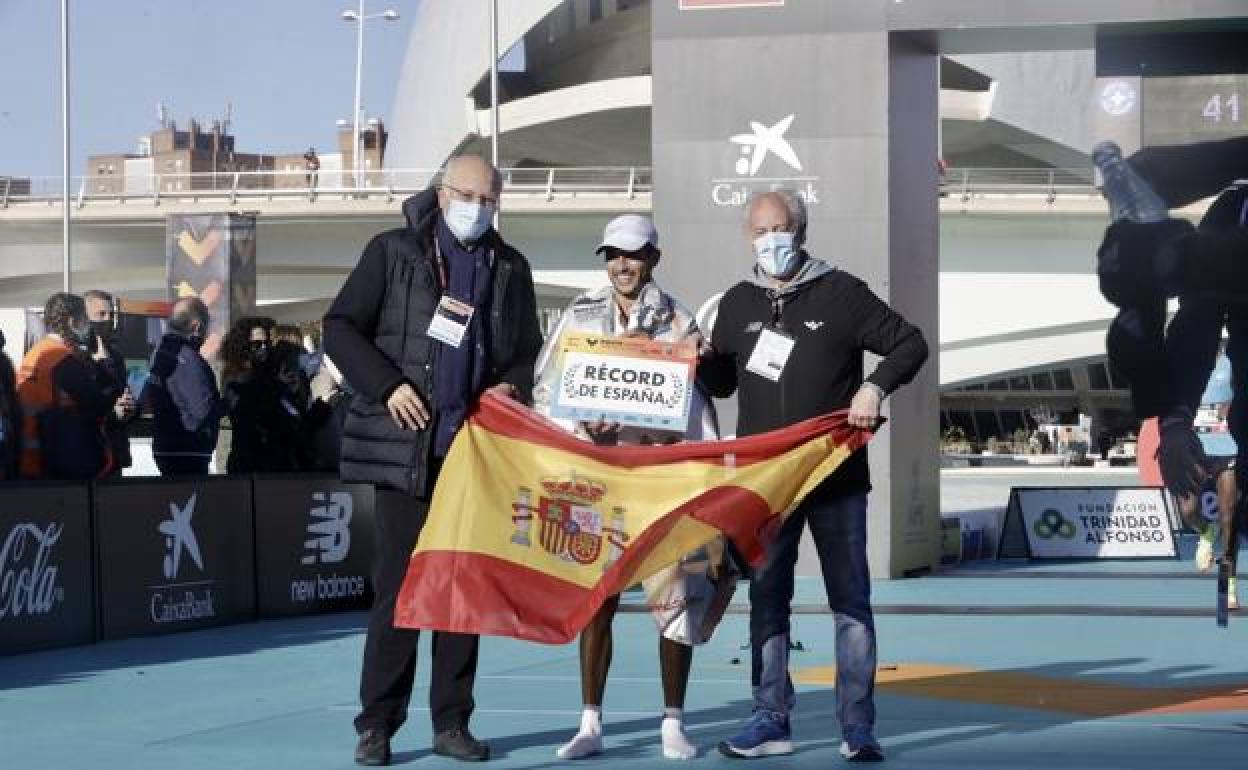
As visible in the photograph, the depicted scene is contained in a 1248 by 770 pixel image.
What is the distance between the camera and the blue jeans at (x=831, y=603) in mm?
8336

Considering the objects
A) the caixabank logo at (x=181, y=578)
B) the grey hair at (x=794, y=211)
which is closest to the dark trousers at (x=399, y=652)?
the grey hair at (x=794, y=211)

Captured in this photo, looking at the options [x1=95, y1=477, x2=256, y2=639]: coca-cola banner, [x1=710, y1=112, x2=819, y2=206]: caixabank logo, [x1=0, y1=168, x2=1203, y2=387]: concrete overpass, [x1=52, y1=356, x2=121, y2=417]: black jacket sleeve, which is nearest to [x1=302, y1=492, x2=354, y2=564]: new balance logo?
[x1=95, y1=477, x2=256, y2=639]: coca-cola banner

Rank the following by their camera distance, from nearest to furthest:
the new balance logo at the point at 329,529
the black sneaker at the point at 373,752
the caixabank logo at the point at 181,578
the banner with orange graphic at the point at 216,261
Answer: the black sneaker at the point at 373,752 → the caixabank logo at the point at 181,578 → the new balance logo at the point at 329,529 → the banner with orange graphic at the point at 216,261

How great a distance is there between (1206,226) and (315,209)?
46698 mm

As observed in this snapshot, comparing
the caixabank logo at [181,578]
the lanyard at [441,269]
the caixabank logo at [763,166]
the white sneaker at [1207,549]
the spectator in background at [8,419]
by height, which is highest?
Result: the caixabank logo at [763,166]

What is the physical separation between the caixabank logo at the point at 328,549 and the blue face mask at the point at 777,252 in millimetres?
7220

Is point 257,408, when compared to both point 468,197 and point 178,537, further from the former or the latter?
point 468,197

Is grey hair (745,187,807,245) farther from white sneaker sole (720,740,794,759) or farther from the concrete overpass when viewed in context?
the concrete overpass

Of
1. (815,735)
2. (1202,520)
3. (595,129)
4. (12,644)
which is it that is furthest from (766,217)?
(595,129)

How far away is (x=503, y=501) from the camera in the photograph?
332 inches

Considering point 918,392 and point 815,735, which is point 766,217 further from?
point 918,392

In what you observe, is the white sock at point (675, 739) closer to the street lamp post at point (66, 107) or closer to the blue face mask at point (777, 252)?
the blue face mask at point (777, 252)

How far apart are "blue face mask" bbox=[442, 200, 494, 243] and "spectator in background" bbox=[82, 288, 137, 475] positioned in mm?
6490

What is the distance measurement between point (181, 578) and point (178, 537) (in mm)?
251
